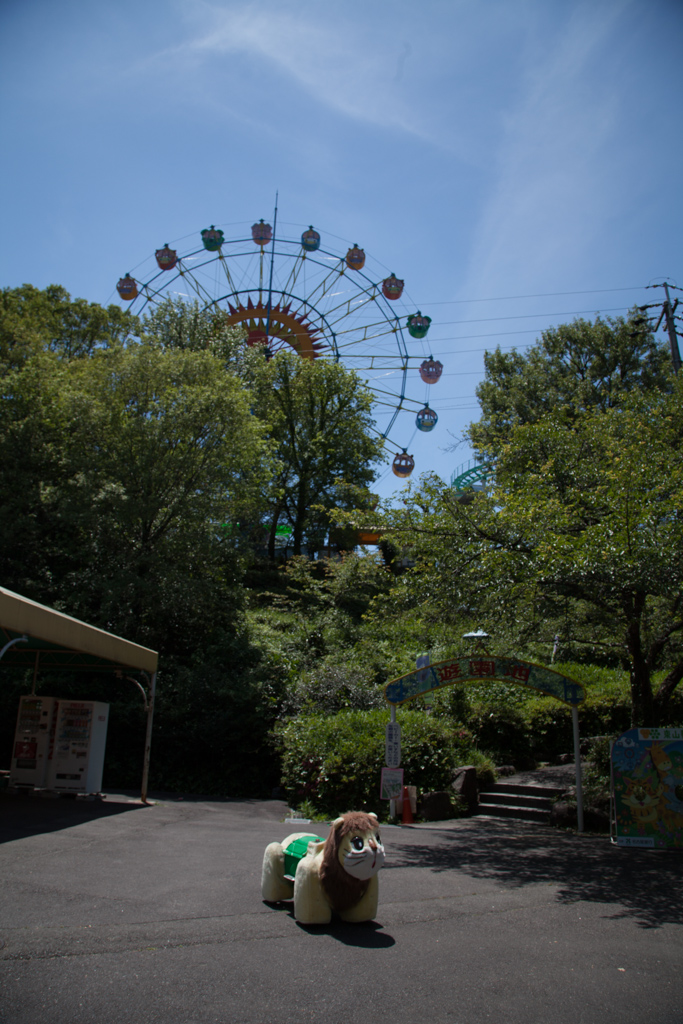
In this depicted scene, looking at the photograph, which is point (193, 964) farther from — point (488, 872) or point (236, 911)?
point (488, 872)

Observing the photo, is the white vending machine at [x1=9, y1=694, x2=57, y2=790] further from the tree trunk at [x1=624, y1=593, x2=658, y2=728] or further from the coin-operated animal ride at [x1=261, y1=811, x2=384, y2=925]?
the tree trunk at [x1=624, y1=593, x2=658, y2=728]

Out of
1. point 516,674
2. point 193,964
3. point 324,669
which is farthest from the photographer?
point 324,669

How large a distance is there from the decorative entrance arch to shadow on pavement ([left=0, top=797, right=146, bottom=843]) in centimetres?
500

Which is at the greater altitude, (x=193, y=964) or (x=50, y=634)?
(x=50, y=634)

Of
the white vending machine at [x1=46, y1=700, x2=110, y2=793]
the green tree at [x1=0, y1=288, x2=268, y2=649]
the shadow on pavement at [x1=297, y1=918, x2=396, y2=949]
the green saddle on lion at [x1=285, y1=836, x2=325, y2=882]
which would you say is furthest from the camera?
the green tree at [x1=0, y1=288, x2=268, y2=649]

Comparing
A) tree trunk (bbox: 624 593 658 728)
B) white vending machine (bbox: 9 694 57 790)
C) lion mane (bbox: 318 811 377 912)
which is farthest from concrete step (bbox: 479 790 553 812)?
white vending machine (bbox: 9 694 57 790)

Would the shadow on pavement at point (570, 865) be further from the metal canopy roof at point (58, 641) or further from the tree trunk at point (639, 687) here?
Answer: the metal canopy roof at point (58, 641)

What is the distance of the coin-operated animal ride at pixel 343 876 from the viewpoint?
502 centimetres

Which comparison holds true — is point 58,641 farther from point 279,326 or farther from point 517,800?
point 279,326

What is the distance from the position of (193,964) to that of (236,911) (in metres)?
1.29

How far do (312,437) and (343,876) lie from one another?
26.6 metres

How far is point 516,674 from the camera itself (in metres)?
10.7

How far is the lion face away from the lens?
4.98 m

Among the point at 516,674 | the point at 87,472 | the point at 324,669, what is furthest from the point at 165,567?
the point at 516,674
